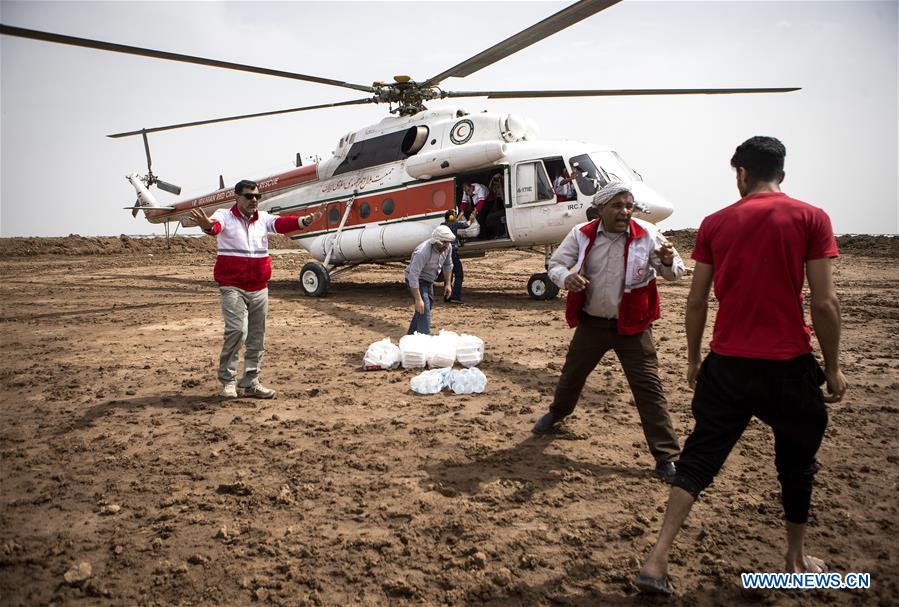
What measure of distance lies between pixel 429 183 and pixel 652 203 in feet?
13.9

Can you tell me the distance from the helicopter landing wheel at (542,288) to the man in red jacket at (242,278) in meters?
6.73

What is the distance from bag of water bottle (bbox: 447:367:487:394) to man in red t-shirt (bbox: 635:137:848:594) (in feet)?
10.3

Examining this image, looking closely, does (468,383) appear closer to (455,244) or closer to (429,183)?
(455,244)

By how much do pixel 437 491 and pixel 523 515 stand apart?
592 millimetres

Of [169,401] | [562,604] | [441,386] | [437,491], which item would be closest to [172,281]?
[169,401]

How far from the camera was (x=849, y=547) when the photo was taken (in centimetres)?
311

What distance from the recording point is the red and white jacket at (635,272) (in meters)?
3.81

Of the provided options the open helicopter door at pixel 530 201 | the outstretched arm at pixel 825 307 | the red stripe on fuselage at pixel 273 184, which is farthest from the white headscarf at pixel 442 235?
the red stripe on fuselage at pixel 273 184

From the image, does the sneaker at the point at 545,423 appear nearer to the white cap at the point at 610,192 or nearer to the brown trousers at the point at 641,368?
the brown trousers at the point at 641,368

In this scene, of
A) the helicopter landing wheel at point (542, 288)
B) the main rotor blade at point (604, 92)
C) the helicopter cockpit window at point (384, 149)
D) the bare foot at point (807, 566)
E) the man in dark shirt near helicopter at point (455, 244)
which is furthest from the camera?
the helicopter cockpit window at point (384, 149)

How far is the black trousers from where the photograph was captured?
255 centimetres

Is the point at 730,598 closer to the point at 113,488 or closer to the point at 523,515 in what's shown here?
the point at 523,515

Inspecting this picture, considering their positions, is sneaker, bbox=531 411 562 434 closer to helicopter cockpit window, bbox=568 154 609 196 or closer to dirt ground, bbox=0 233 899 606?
dirt ground, bbox=0 233 899 606

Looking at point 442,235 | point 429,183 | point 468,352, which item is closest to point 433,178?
point 429,183
